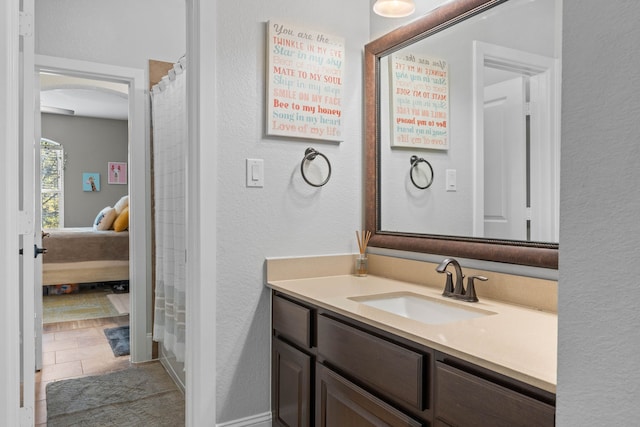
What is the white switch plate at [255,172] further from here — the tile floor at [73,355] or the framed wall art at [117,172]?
the framed wall art at [117,172]

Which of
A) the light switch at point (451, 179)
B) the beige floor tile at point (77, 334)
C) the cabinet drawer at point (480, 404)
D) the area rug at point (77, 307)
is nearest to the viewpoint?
the cabinet drawer at point (480, 404)

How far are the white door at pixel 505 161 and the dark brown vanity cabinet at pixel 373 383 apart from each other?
25.7 inches

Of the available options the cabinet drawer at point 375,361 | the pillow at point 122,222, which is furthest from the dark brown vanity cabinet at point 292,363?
the pillow at point 122,222

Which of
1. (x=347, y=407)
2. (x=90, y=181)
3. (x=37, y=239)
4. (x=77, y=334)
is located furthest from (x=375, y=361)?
(x=90, y=181)

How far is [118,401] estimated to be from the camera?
2559 millimetres

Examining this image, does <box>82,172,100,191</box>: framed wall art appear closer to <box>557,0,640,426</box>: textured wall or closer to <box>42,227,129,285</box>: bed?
<box>42,227,129,285</box>: bed

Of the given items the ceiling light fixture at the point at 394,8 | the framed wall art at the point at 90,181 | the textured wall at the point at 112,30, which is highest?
the textured wall at the point at 112,30

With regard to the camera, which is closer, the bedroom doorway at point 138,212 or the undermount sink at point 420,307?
the undermount sink at point 420,307

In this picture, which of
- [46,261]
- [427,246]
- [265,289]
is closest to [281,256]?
[265,289]

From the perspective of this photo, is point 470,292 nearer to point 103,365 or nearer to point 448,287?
point 448,287

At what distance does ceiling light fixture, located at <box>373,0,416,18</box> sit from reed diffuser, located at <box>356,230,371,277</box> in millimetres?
1045

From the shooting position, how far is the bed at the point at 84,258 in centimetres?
514

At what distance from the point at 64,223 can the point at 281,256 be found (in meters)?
7.11

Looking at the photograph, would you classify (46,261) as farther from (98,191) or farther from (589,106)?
(589,106)
